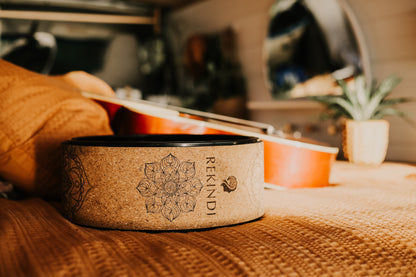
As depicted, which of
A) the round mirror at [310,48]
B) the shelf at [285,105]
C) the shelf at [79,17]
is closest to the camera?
the round mirror at [310,48]

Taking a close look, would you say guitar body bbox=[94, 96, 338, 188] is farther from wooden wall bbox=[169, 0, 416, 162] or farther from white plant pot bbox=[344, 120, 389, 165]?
wooden wall bbox=[169, 0, 416, 162]

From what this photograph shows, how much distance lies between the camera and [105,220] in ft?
1.78

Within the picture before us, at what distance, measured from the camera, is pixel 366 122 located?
1.55 metres

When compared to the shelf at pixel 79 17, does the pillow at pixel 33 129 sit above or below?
below

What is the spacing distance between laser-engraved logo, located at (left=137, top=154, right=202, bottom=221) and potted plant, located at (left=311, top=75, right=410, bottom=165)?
A: 1229 mm

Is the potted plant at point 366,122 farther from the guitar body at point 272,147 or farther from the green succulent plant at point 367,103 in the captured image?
the guitar body at point 272,147

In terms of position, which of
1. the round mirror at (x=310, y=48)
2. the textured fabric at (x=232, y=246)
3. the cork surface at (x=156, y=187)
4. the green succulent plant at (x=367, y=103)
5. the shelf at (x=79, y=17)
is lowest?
the textured fabric at (x=232, y=246)

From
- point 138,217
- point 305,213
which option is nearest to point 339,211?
point 305,213

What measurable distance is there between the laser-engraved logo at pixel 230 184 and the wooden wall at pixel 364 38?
179 cm

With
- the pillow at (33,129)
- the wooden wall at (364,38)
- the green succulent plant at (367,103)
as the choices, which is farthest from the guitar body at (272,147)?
the wooden wall at (364,38)

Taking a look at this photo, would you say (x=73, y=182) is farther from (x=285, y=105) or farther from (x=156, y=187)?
(x=285, y=105)

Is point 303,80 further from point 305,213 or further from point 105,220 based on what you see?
point 105,220

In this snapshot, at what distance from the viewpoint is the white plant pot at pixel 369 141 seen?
154 centimetres

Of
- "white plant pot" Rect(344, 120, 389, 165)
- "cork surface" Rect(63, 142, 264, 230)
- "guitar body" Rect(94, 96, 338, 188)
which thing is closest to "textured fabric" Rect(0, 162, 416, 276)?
"cork surface" Rect(63, 142, 264, 230)
